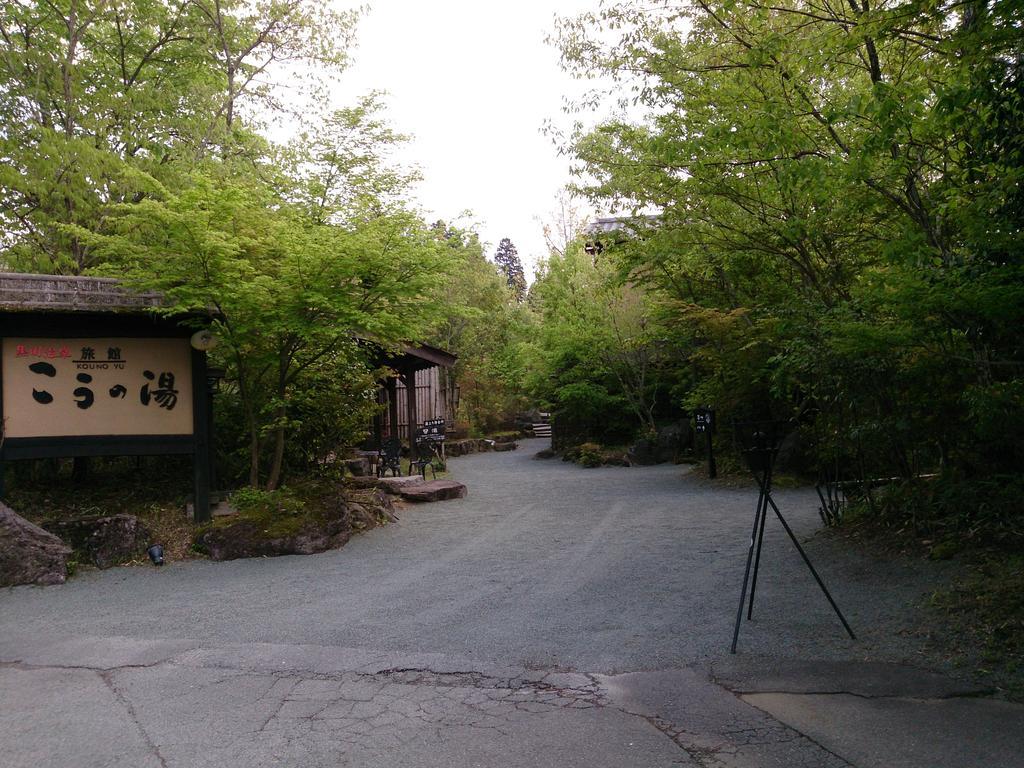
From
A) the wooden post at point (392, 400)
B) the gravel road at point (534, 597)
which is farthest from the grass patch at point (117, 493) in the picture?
the wooden post at point (392, 400)

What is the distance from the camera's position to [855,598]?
5.93m

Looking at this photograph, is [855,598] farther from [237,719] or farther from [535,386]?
[535,386]

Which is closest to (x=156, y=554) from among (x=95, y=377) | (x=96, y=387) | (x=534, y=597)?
(x=96, y=387)

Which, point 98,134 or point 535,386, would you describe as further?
point 535,386

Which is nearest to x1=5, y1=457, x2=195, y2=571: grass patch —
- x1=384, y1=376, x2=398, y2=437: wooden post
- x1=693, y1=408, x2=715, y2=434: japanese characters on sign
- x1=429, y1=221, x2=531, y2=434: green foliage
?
x1=384, y1=376, x2=398, y2=437: wooden post

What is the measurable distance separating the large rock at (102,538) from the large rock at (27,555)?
493 millimetres

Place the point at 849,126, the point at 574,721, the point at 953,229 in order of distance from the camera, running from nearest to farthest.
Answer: the point at 574,721
the point at 953,229
the point at 849,126

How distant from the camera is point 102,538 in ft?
28.5

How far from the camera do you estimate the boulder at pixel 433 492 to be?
13523 mm

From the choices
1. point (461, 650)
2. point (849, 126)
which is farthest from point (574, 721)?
point (849, 126)

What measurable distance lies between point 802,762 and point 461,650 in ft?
8.33

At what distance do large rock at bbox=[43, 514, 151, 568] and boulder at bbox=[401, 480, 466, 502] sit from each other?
207 inches

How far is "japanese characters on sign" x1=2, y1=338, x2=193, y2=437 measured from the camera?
9305 mm

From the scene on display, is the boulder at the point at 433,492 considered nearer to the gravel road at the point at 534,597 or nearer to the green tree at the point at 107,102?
the gravel road at the point at 534,597
